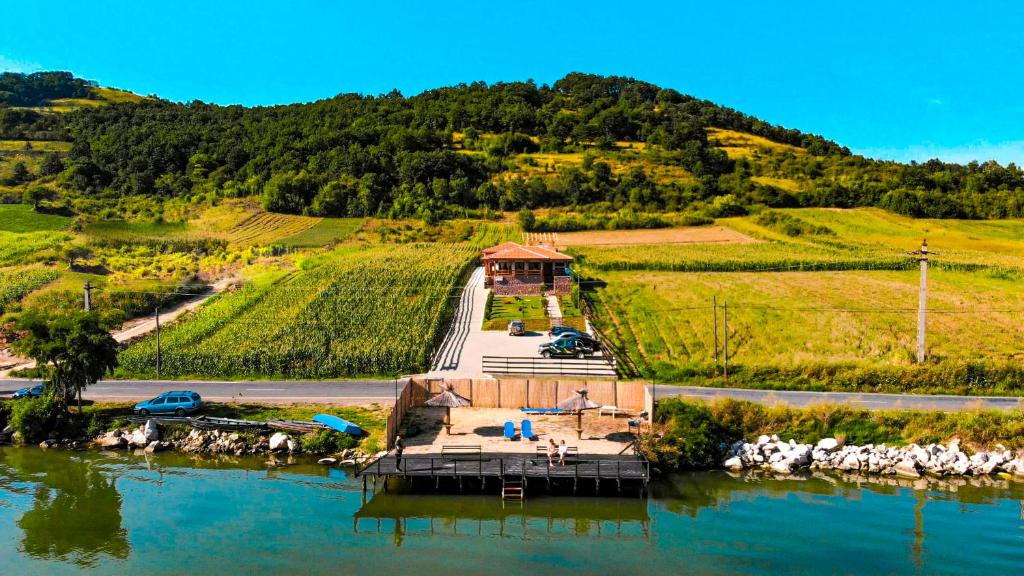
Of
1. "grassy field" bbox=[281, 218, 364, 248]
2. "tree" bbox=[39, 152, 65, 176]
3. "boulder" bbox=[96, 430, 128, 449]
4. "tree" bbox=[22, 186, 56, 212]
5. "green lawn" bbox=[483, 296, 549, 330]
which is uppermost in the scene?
"tree" bbox=[39, 152, 65, 176]

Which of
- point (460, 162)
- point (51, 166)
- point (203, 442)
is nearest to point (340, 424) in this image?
point (203, 442)

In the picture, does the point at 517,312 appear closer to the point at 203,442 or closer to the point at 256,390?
the point at 256,390

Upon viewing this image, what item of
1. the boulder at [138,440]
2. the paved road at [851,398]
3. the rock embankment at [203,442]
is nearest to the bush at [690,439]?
the paved road at [851,398]

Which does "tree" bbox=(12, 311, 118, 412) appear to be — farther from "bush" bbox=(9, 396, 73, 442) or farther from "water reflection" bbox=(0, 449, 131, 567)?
"water reflection" bbox=(0, 449, 131, 567)

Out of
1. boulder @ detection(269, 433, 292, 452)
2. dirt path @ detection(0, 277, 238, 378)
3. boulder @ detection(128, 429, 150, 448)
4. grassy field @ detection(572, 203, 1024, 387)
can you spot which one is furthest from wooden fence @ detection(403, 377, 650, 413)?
dirt path @ detection(0, 277, 238, 378)

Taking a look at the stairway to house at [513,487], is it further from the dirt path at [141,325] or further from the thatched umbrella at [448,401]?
the dirt path at [141,325]

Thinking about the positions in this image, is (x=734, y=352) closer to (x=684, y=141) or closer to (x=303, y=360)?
(x=303, y=360)

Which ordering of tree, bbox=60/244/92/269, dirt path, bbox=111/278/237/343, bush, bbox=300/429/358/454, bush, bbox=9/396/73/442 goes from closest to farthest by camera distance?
bush, bbox=300/429/358/454
bush, bbox=9/396/73/442
dirt path, bbox=111/278/237/343
tree, bbox=60/244/92/269

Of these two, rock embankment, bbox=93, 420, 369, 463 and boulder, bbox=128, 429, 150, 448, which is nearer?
rock embankment, bbox=93, 420, 369, 463
